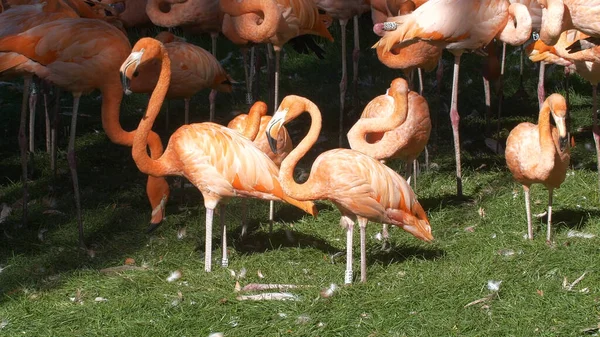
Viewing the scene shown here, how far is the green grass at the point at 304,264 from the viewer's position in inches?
161

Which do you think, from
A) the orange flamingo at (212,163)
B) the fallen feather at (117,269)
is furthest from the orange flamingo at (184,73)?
the fallen feather at (117,269)

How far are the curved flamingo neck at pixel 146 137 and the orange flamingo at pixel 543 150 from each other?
1858 millimetres

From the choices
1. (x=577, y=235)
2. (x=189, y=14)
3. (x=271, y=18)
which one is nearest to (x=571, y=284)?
(x=577, y=235)

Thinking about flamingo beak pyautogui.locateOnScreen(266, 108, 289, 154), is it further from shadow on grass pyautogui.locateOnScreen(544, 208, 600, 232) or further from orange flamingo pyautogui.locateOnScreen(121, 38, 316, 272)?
shadow on grass pyautogui.locateOnScreen(544, 208, 600, 232)

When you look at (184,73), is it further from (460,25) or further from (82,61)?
(460,25)

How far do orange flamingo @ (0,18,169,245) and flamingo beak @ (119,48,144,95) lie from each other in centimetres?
56

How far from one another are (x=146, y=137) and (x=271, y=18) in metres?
1.95

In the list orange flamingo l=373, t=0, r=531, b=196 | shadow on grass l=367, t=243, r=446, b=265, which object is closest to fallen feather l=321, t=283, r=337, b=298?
shadow on grass l=367, t=243, r=446, b=265

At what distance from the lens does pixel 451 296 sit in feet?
14.0

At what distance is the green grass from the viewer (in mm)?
4102

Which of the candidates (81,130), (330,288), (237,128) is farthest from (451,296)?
(81,130)

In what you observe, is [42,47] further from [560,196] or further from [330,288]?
[560,196]

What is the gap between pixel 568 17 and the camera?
5145 millimetres

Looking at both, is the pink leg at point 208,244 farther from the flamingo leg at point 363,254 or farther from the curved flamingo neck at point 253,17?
the curved flamingo neck at point 253,17
